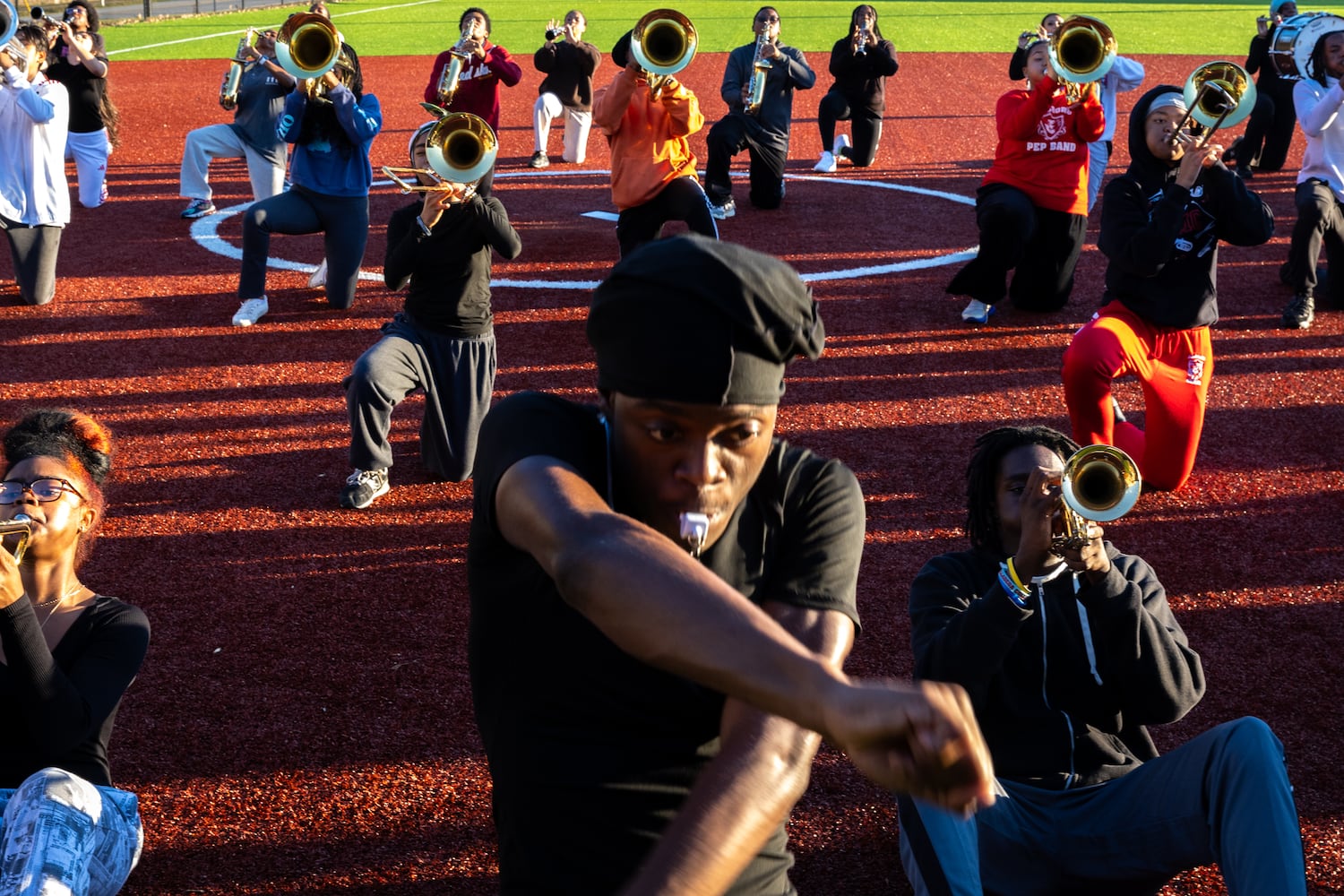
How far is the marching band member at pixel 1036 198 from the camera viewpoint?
31.0ft

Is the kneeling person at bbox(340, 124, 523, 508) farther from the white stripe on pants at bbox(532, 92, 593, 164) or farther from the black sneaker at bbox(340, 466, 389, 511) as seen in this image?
the white stripe on pants at bbox(532, 92, 593, 164)

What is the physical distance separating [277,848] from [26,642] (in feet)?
3.90

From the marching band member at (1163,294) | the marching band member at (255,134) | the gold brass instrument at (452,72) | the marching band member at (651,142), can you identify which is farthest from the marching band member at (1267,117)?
the marching band member at (255,134)

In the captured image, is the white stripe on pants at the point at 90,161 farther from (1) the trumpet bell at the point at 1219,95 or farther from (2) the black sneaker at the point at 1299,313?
(2) the black sneaker at the point at 1299,313

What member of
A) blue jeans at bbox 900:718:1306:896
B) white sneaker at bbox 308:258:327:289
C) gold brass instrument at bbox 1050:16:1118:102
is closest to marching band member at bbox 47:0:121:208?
white sneaker at bbox 308:258:327:289

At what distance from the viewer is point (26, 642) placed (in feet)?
11.2

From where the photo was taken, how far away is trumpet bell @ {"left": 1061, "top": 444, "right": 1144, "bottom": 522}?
153 inches

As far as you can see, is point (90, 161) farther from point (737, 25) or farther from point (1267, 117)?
point (737, 25)

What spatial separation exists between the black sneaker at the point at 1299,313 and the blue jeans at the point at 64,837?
28.1 ft

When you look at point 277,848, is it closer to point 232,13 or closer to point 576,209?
point 576,209

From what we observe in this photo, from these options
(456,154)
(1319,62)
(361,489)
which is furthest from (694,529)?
(1319,62)

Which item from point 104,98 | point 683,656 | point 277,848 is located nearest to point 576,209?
point 104,98

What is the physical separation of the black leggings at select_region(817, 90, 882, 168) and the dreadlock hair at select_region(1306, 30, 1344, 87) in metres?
5.85

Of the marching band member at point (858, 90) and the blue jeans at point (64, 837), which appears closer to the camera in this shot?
the blue jeans at point (64, 837)
